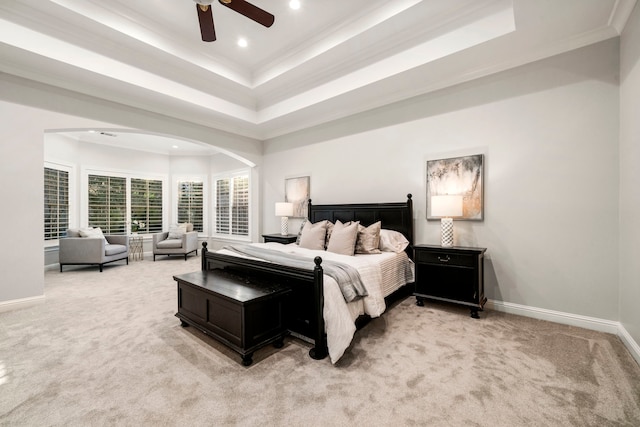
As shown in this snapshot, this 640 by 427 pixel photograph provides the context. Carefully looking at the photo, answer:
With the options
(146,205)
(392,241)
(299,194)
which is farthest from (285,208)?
Answer: (146,205)

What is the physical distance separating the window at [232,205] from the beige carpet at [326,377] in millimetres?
4315

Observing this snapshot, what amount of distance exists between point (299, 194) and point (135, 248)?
488cm

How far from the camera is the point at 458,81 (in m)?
3.52

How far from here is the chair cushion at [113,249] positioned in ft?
19.0

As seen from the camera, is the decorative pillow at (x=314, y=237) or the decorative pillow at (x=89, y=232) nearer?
the decorative pillow at (x=314, y=237)

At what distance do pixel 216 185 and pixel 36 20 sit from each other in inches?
205

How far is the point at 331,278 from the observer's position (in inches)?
92.7

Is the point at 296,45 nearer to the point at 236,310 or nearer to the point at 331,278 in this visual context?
the point at 331,278

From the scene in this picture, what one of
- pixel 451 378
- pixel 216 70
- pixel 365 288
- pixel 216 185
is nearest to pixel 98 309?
pixel 365 288

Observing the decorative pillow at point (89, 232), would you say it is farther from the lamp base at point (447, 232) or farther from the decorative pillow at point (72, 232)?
the lamp base at point (447, 232)

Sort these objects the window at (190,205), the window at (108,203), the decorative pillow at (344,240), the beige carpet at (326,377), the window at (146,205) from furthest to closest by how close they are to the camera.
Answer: the window at (190,205) → the window at (146,205) → the window at (108,203) → the decorative pillow at (344,240) → the beige carpet at (326,377)

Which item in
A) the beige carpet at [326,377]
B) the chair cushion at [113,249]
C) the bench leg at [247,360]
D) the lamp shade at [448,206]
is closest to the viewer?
the beige carpet at [326,377]

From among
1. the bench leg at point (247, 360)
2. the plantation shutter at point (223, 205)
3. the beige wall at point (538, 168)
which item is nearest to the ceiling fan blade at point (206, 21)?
the beige wall at point (538, 168)

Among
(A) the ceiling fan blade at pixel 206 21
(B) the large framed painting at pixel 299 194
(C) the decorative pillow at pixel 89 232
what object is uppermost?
(A) the ceiling fan blade at pixel 206 21
